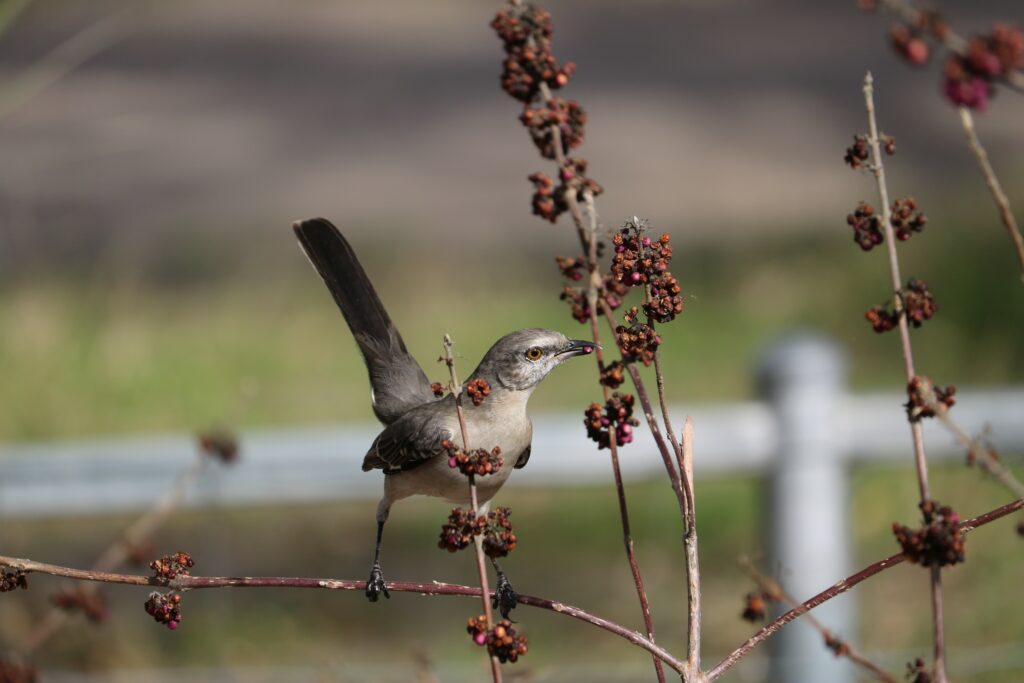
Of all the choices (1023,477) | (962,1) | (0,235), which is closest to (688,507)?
(1023,477)

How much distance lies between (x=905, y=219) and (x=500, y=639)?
52cm

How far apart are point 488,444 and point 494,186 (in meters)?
10.7

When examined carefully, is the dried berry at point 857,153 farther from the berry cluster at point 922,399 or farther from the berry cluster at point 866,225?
the berry cluster at point 922,399

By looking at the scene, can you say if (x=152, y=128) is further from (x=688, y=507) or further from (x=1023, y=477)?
(x=688, y=507)

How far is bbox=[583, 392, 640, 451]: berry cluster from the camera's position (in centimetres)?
125

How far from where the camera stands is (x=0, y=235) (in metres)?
8.62

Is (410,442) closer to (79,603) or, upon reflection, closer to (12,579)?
(12,579)

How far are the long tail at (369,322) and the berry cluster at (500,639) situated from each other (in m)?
0.49

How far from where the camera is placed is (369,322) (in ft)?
5.95

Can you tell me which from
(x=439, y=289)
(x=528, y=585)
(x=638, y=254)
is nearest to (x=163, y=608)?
(x=638, y=254)

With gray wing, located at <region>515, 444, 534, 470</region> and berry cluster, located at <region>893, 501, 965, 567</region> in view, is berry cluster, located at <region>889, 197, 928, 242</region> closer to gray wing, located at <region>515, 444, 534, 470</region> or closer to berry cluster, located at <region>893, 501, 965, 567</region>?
berry cluster, located at <region>893, 501, 965, 567</region>

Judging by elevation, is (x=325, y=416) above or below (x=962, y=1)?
below

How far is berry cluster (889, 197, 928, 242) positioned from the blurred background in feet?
0.68

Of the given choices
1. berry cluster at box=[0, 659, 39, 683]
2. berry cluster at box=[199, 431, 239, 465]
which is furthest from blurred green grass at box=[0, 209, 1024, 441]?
berry cluster at box=[0, 659, 39, 683]
